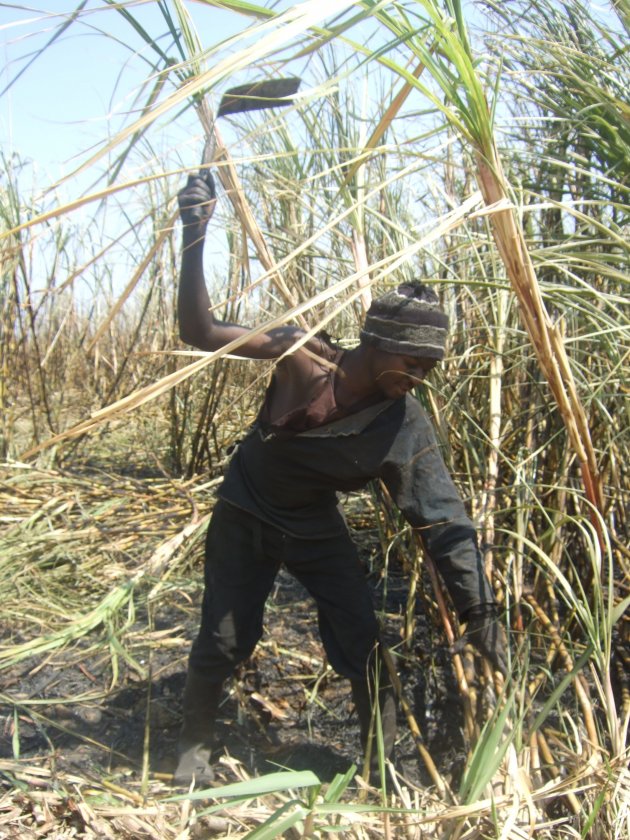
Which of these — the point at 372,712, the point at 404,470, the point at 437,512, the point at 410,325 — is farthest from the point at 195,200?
the point at 372,712

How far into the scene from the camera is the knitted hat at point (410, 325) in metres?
1.91

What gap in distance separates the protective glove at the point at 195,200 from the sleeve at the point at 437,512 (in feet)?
2.18

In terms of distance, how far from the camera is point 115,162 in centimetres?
131

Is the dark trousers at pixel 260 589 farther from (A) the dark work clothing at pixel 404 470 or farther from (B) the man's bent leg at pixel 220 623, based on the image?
(A) the dark work clothing at pixel 404 470

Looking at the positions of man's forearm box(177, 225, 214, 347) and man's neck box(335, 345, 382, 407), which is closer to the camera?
man's forearm box(177, 225, 214, 347)

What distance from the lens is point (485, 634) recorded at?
6.43 feet

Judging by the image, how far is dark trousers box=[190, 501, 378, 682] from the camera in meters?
2.29

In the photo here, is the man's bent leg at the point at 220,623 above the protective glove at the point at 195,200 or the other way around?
the other way around

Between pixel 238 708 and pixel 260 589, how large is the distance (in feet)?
1.77

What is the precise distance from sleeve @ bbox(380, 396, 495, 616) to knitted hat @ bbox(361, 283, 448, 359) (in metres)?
0.20

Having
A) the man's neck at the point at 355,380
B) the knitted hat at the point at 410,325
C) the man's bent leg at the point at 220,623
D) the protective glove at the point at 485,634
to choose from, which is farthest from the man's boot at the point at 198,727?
the knitted hat at the point at 410,325

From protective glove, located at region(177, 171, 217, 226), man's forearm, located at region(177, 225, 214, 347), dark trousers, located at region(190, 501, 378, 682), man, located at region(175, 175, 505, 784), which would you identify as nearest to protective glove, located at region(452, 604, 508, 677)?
man, located at region(175, 175, 505, 784)

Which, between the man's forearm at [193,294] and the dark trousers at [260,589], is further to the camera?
the dark trousers at [260,589]

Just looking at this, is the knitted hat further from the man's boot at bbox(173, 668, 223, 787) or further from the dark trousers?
the man's boot at bbox(173, 668, 223, 787)
